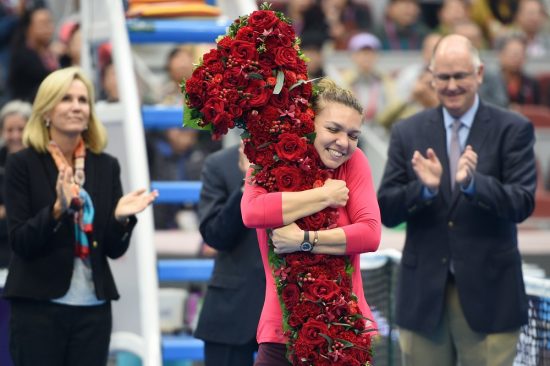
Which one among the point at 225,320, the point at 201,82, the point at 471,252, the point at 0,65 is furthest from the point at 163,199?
the point at 0,65

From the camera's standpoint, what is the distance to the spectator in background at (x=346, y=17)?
53.1ft

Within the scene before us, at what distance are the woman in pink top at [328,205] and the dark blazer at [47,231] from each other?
4.81 ft

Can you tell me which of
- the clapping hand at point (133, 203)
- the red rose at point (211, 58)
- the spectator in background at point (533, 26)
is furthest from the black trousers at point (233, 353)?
the spectator in background at point (533, 26)

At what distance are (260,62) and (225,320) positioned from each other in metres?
1.86

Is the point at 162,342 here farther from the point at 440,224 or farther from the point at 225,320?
the point at 440,224

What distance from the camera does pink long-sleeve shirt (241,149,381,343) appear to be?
5.24 m

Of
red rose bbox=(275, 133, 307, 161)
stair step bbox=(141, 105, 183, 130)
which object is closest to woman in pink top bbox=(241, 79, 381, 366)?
red rose bbox=(275, 133, 307, 161)

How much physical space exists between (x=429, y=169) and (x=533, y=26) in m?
10.4

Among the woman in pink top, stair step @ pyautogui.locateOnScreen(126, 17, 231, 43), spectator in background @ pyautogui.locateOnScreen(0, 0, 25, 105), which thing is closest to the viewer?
the woman in pink top

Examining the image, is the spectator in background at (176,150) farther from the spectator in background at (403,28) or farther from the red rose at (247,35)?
the red rose at (247,35)

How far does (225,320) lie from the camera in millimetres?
6730

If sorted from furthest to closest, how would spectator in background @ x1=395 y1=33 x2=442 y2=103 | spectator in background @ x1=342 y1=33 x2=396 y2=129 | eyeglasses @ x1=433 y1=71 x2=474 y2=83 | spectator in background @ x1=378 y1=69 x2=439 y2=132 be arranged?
spectator in background @ x1=342 y1=33 x2=396 y2=129
spectator in background @ x1=395 y1=33 x2=442 y2=103
spectator in background @ x1=378 y1=69 x2=439 y2=132
eyeglasses @ x1=433 y1=71 x2=474 y2=83

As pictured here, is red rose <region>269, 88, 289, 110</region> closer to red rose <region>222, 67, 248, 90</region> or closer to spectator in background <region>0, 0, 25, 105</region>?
red rose <region>222, 67, 248, 90</region>

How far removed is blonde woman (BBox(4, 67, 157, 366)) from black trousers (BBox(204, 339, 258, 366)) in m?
0.57
